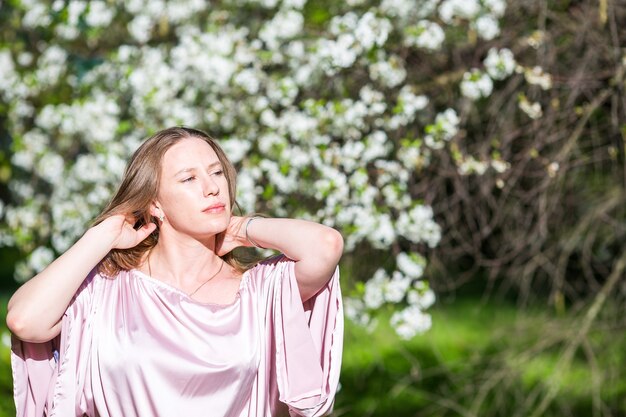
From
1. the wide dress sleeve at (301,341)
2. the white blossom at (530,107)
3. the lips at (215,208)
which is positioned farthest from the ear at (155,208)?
the white blossom at (530,107)

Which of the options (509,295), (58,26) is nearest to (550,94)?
(58,26)

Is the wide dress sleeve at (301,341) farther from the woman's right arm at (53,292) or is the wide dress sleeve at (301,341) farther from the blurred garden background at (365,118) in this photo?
the blurred garden background at (365,118)

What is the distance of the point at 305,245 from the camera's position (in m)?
2.24

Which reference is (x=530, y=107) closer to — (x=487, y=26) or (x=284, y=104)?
(x=487, y=26)

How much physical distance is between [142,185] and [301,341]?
1.70ft

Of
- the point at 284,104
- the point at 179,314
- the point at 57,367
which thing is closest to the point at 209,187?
the point at 179,314

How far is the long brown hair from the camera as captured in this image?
2.35 metres

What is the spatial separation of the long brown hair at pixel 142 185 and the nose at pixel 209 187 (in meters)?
0.08

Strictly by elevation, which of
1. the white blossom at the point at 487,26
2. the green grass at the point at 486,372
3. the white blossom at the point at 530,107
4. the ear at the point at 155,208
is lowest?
the green grass at the point at 486,372

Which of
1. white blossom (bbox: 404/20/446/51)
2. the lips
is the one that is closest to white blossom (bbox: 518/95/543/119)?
white blossom (bbox: 404/20/446/51)

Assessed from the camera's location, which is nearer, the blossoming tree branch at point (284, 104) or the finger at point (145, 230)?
the finger at point (145, 230)

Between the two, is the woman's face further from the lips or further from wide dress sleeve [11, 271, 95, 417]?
wide dress sleeve [11, 271, 95, 417]

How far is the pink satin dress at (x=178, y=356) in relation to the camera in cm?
225

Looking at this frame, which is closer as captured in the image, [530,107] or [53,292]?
[53,292]
